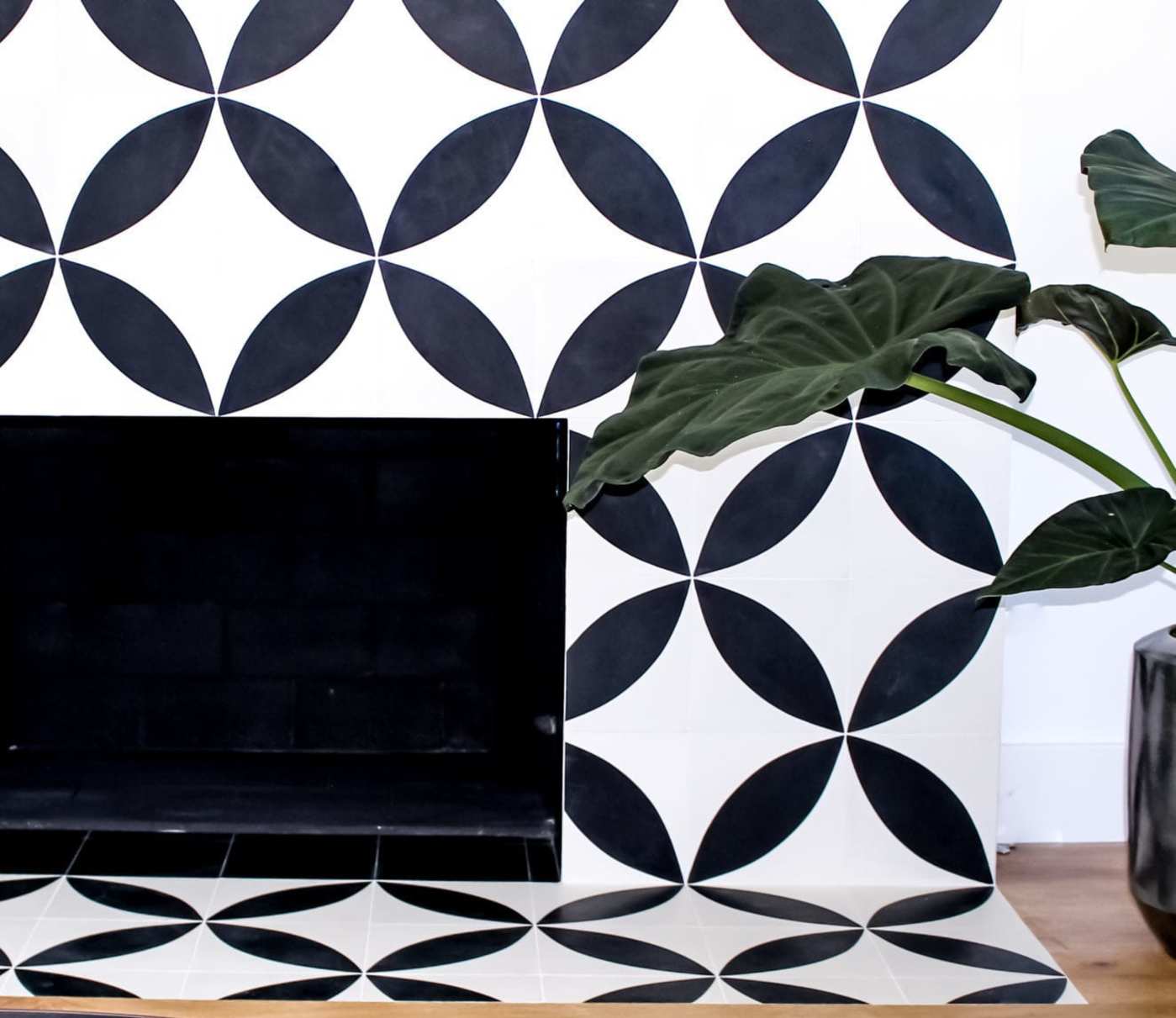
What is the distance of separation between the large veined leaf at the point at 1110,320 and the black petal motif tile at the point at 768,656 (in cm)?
66

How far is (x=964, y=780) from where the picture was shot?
219 cm

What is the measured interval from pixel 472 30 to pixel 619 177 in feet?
0.98

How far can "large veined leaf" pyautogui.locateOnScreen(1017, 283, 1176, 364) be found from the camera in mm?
1679

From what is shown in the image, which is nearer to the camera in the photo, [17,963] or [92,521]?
[17,963]

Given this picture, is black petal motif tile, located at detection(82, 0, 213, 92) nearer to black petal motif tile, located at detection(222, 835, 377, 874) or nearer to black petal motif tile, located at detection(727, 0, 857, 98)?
black petal motif tile, located at detection(727, 0, 857, 98)

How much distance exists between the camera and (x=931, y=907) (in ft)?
6.95

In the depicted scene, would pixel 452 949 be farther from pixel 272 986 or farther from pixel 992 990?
pixel 992 990

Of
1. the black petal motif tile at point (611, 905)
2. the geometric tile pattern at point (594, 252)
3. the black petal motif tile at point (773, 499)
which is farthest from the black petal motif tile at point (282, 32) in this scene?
the black petal motif tile at point (611, 905)

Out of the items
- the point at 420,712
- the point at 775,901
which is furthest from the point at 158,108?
the point at 775,901

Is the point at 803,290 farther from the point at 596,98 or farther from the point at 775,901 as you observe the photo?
the point at 775,901

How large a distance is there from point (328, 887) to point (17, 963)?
1.49 feet

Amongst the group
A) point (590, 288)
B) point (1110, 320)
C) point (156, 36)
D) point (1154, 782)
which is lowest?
point (1154, 782)

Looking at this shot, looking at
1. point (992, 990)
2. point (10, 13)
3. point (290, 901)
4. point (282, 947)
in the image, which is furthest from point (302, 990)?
point (10, 13)

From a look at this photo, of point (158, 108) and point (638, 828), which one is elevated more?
point (158, 108)
